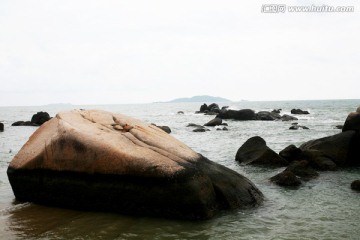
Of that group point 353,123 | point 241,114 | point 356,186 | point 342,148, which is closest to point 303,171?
point 356,186

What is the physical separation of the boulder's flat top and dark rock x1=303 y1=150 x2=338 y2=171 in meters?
6.40

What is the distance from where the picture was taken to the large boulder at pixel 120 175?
22.2 ft

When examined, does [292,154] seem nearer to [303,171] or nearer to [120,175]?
[303,171]

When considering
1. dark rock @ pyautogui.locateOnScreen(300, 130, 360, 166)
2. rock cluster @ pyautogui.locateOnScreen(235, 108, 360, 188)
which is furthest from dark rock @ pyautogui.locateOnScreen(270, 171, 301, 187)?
dark rock @ pyautogui.locateOnScreen(300, 130, 360, 166)

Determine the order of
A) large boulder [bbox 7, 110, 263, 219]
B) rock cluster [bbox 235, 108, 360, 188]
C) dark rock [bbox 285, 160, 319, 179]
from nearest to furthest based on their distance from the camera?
large boulder [bbox 7, 110, 263, 219]
dark rock [bbox 285, 160, 319, 179]
rock cluster [bbox 235, 108, 360, 188]

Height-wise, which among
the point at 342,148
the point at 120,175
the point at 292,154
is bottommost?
the point at 292,154

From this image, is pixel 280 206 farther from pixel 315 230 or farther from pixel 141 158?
pixel 141 158

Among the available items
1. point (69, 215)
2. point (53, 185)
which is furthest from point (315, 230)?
point (53, 185)

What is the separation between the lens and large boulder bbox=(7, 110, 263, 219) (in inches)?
266

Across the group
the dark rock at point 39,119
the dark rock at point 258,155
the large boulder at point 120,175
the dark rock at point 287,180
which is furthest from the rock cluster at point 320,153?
the dark rock at point 39,119

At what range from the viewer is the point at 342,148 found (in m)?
13.0

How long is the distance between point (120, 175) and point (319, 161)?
848cm

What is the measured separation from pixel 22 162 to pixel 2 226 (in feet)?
5.43

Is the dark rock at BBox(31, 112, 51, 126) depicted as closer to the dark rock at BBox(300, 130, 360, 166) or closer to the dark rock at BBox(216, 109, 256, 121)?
the dark rock at BBox(216, 109, 256, 121)
